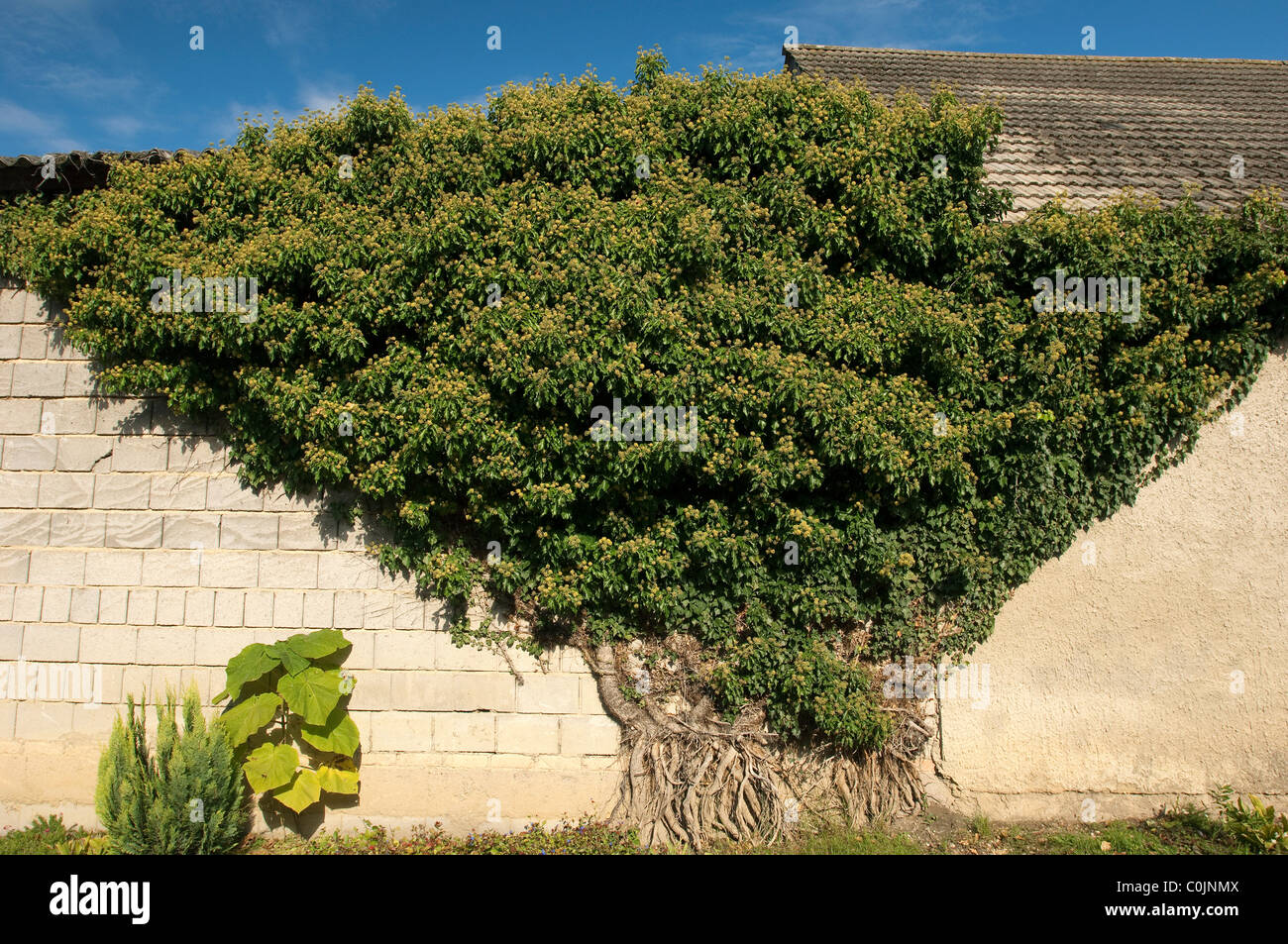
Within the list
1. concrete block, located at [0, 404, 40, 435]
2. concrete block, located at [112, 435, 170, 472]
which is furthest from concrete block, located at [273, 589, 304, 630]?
concrete block, located at [0, 404, 40, 435]

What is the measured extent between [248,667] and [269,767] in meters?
0.62

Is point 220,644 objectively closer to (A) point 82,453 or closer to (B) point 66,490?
(B) point 66,490

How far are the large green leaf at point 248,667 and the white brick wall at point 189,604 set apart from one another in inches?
13.1

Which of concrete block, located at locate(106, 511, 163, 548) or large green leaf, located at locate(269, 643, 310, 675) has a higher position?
concrete block, located at locate(106, 511, 163, 548)

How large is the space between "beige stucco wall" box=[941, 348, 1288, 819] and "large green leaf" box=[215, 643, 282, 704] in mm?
4309

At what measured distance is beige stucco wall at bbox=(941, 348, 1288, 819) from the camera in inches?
197

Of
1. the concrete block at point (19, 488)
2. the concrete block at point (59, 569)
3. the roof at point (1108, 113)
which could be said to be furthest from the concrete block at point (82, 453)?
the roof at point (1108, 113)

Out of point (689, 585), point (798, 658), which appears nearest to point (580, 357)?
point (689, 585)

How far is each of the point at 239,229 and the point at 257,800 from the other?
3.70 m

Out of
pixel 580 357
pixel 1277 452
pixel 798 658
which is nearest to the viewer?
pixel 580 357

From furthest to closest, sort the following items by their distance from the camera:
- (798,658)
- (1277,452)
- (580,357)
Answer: (1277,452) < (798,658) < (580,357)

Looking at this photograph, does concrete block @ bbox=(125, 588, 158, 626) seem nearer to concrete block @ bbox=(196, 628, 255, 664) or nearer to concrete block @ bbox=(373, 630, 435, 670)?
concrete block @ bbox=(196, 628, 255, 664)
